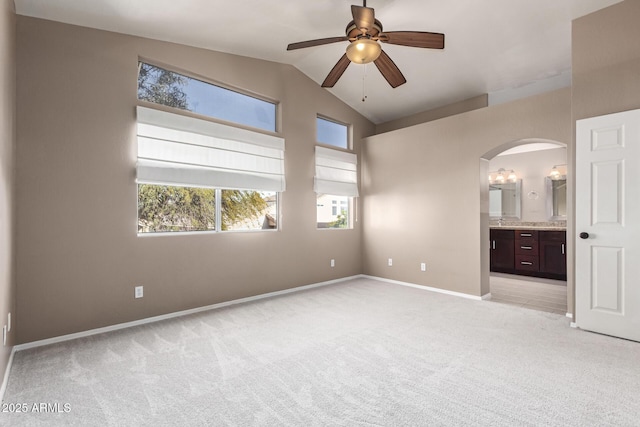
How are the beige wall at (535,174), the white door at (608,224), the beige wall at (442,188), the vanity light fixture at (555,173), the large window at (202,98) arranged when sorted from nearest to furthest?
the white door at (608,224), the large window at (202,98), the beige wall at (442,188), the vanity light fixture at (555,173), the beige wall at (535,174)

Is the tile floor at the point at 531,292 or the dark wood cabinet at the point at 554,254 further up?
the dark wood cabinet at the point at 554,254

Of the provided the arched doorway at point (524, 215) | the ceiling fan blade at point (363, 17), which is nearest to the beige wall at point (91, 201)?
the ceiling fan blade at point (363, 17)

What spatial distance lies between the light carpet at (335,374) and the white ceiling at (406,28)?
305cm

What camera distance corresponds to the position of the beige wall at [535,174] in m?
6.22

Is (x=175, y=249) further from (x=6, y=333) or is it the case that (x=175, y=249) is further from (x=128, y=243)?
(x=6, y=333)

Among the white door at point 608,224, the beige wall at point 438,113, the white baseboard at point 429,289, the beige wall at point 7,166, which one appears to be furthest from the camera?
the beige wall at point 438,113

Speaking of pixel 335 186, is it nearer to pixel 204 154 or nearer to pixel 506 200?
pixel 204 154

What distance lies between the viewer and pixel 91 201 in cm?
303

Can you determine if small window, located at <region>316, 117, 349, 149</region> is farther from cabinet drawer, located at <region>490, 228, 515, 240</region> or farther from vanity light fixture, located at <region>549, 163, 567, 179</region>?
vanity light fixture, located at <region>549, 163, 567, 179</region>

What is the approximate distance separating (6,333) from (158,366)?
110 centimetres

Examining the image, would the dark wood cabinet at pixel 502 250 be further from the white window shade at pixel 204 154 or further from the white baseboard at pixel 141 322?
the white window shade at pixel 204 154

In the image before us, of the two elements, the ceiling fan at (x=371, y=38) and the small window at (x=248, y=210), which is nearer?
the ceiling fan at (x=371, y=38)

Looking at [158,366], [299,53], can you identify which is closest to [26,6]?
[299,53]

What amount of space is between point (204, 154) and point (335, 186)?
232 centimetres
